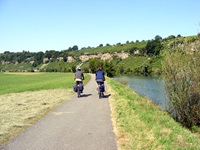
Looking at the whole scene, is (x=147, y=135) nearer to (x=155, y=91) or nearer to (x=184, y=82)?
(x=184, y=82)

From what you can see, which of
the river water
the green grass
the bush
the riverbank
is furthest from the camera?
the green grass

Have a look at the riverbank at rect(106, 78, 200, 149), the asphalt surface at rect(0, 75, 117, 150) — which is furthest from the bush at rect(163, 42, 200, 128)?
the asphalt surface at rect(0, 75, 117, 150)

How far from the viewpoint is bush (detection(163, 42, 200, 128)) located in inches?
512

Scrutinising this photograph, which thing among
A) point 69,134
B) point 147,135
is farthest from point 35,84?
point 147,135

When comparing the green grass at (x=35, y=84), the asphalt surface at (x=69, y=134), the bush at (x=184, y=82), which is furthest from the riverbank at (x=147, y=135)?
the green grass at (x=35, y=84)

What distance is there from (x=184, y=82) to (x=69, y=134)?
25.1 feet

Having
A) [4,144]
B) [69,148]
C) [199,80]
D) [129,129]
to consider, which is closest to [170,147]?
[129,129]

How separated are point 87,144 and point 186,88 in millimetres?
7969

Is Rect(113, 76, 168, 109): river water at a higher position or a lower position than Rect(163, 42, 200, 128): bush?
lower

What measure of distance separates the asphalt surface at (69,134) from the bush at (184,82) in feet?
14.0

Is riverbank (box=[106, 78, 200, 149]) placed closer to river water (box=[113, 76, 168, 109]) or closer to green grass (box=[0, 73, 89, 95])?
river water (box=[113, 76, 168, 109])

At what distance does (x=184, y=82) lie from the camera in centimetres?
1347

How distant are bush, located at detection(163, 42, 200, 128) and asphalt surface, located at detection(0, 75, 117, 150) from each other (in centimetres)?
427

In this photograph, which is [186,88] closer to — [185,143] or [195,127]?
[195,127]
